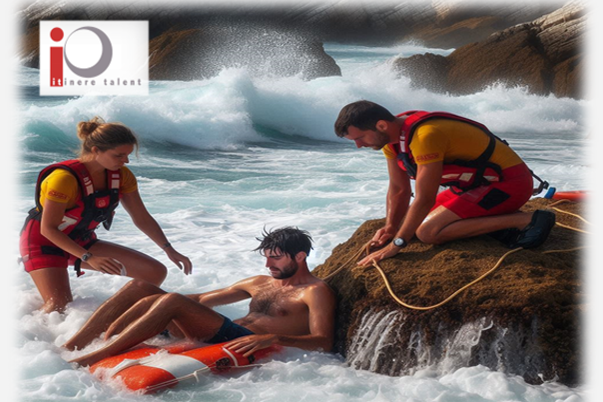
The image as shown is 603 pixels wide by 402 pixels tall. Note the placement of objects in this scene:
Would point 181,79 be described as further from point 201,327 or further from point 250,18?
point 201,327

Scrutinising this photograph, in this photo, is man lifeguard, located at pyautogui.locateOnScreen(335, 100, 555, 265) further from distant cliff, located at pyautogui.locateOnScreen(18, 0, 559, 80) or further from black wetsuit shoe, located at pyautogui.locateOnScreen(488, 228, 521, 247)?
distant cliff, located at pyautogui.locateOnScreen(18, 0, 559, 80)

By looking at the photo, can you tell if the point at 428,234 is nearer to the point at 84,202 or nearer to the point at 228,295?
the point at 228,295

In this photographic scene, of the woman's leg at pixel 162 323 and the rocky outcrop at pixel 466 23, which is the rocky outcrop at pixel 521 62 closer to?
the rocky outcrop at pixel 466 23

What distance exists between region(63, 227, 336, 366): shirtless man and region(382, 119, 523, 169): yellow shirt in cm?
72

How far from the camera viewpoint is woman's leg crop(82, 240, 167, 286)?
4.36 meters

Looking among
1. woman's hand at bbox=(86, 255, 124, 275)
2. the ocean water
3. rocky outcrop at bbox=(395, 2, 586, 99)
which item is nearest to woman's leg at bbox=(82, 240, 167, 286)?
the ocean water

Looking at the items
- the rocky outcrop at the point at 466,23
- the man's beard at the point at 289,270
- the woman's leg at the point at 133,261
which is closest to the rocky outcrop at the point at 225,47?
the rocky outcrop at the point at 466,23

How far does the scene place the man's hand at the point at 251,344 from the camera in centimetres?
344

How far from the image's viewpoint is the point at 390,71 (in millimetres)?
18016

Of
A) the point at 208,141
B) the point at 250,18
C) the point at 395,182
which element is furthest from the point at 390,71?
the point at 395,182

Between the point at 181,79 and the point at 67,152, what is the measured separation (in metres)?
4.74

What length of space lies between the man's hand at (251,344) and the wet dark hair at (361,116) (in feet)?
3.37

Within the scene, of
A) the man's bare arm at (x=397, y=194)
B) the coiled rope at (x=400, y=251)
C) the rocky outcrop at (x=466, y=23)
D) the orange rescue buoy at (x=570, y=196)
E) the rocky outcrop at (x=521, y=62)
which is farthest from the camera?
the rocky outcrop at (x=466, y=23)

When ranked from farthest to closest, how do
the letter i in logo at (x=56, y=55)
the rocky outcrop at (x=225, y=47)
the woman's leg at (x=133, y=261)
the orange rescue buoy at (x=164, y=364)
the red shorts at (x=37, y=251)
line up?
the rocky outcrop at (x=225, y=47) → the letter i in logo at (x=56, y=55) → the woman's leg at (x=133, y=261) → the red shorts at (x=37, y=251) → the orange rescue buoy at (x=164, y=364)
